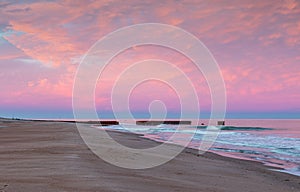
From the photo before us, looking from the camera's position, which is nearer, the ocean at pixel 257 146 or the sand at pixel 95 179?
the sand at pixel 95 179

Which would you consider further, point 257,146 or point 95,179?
point 257,146

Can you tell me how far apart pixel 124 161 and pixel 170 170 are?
1.53 meters

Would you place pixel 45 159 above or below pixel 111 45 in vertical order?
below

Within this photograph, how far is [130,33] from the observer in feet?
49.1

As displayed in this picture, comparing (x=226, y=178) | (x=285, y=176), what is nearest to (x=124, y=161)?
(x=226, y=178)

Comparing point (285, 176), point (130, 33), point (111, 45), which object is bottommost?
point (285, 176)

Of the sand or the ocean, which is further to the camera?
the ocean

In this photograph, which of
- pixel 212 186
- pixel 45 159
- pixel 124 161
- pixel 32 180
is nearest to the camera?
pixel 32 180

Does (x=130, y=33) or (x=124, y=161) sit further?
(x=130, y=33)

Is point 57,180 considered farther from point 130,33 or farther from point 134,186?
point 130,33

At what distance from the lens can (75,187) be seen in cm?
627

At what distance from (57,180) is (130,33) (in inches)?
371

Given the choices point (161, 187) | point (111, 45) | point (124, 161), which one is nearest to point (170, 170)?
point (124, 161)

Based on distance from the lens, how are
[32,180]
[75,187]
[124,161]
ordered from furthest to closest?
1. [124,161]
2. [32,180]
3. [75,187]
